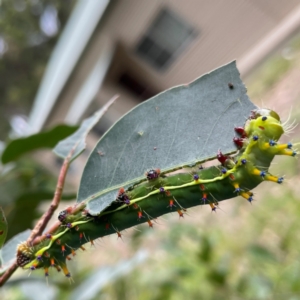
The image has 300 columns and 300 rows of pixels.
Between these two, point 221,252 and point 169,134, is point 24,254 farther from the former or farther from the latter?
point 221,252

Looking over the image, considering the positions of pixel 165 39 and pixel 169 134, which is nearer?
pixel 169 134

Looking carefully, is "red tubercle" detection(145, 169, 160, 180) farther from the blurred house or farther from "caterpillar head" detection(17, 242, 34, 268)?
the blurred house

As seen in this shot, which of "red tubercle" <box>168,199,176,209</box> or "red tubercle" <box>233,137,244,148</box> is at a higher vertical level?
"red tubercle" <box>233,137,244,148</box>

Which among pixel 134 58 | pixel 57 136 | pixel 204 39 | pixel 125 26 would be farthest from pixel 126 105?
pixel 57 136

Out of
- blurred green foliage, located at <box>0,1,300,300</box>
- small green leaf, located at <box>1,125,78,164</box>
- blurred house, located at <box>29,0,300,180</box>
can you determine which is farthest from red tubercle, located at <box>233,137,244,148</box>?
blurred house, located at <box>29,0,300,180</box>

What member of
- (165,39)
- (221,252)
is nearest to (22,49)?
(165,39)

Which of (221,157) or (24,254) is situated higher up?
(221,157)

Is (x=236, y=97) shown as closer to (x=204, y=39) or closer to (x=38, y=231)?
(x=38, y=231)
